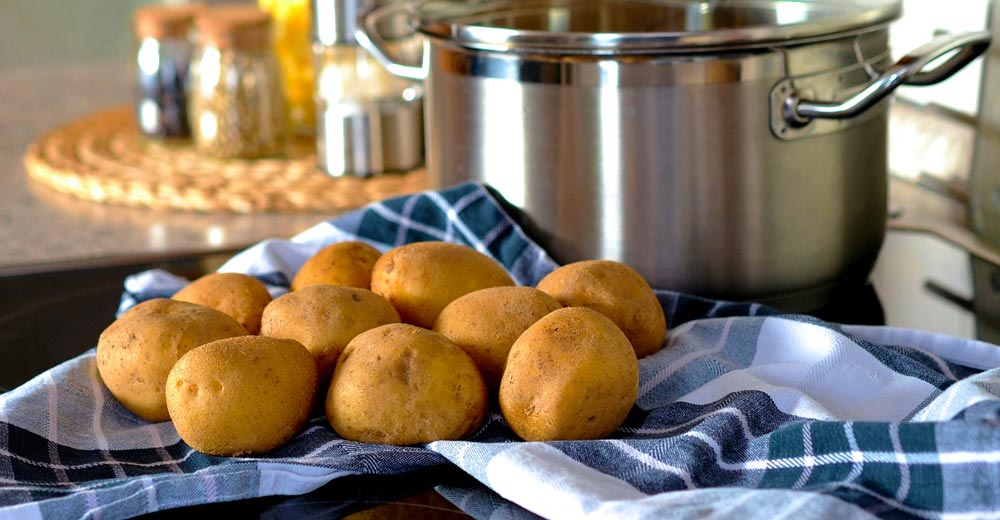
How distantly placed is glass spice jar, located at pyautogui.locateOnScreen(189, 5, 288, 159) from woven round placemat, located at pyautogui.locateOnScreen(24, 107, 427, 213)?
0.07 ft

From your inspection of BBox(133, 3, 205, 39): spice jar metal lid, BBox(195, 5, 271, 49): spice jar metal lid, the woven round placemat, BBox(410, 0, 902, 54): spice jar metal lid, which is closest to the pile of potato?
BBox(410, 0, 902, 54): spice jar metal lid

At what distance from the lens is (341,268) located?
0.65 meters

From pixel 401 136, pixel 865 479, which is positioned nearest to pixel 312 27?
pixel 401 136

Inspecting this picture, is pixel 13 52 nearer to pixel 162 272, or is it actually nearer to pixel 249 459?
pixel 162 272

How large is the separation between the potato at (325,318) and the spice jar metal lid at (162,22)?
774 millimetres

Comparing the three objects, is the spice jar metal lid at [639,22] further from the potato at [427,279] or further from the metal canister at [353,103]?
the metal canister at [353,103]

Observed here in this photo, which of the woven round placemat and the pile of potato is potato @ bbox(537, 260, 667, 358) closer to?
the pile of potato

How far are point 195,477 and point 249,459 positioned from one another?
3 cm

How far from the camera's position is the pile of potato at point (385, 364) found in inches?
19.6

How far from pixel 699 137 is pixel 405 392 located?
0.25m

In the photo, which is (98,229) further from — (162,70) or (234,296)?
(234,296)

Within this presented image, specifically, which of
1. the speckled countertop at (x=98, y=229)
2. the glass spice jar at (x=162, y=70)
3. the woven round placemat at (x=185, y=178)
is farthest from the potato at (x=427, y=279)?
the glass spice jar at (x=162, y=70)

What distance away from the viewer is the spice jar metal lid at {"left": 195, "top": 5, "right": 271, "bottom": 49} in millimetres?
1175

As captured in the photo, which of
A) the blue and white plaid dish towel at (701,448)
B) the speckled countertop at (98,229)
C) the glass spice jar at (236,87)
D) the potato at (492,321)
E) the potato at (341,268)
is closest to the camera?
the blue and white plaid dish towel at (701,448)
